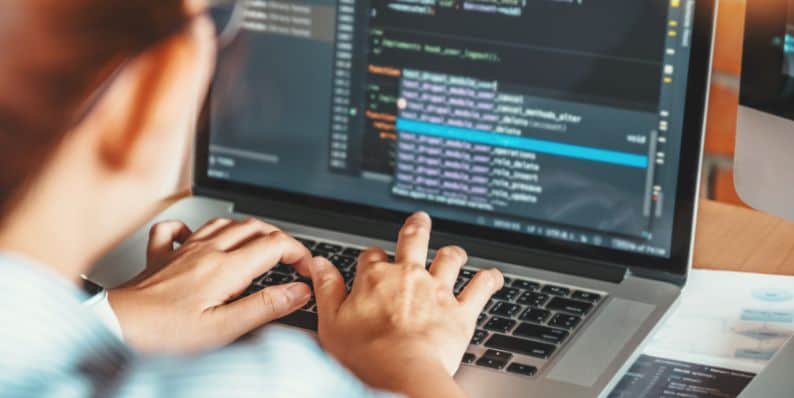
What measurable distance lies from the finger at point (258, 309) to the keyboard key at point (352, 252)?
0.13 metres

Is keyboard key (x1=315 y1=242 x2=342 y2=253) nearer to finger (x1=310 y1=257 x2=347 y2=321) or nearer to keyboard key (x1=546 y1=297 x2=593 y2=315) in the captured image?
finger (x1=310 y1=257 x2=347 y2=321)

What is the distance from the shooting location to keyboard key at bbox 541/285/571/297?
108 centimetres

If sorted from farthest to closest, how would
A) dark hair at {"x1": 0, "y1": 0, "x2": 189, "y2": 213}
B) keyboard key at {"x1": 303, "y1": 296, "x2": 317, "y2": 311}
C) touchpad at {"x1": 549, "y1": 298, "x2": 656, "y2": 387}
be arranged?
1. keyboard key at {"x1": 303, "y1": 296, "x2": 317, "y2": 311}
2. touchpad at {"x1": 549, "y1": 298, "x2": 656, "y2": 387}
3. dark hair at {"x1": 0, "y1": 0, "x2": 189, "y2": 213}

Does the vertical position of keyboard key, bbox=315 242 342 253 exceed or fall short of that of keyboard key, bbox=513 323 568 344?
it exceeds it

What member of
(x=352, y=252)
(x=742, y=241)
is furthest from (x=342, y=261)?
(x=742, y=241)

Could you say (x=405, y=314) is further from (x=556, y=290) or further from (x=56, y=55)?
(x=56, y=55)

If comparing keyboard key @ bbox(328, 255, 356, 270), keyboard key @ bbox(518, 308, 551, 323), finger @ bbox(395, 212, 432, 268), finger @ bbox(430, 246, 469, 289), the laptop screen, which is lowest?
keyboard key @ bbox(518, 308, 551, 323)

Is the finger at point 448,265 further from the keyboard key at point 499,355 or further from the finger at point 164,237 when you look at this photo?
the finger at point 164,237

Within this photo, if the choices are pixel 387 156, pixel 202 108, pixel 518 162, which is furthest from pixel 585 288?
pixel 202 108

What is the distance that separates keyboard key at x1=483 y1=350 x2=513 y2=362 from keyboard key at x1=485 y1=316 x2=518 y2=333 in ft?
0.11

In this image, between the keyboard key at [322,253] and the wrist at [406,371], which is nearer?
the wrist at [406,371]

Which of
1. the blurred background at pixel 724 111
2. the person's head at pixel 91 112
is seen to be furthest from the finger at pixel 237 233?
the blurred background at pixel 724 111

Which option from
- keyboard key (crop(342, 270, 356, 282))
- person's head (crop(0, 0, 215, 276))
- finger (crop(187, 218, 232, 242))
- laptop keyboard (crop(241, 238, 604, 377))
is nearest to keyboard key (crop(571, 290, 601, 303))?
laptop keyboard (crop(241, 238, 604, 377))

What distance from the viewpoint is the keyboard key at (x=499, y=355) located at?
0.98 m
